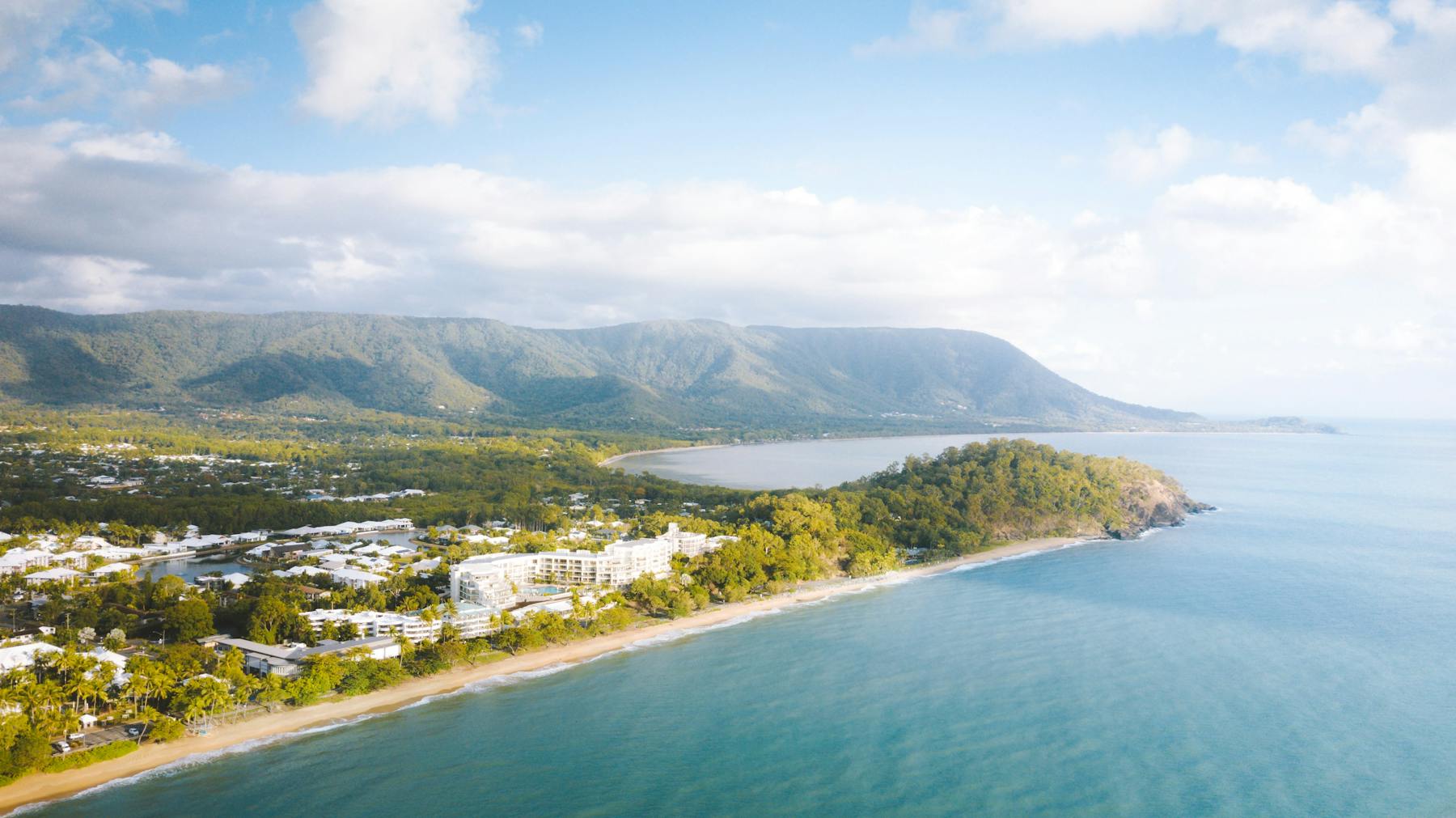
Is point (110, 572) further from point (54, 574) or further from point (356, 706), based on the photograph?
point (356, 706)

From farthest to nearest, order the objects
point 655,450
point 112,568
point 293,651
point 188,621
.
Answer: point 655,450
point 112,568
point 188,621
point 293,651

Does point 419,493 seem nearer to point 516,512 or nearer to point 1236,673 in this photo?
point 516,512

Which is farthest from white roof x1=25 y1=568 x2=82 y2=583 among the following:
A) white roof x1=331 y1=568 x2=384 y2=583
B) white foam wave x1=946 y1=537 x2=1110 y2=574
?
white foam wave x1=946 y1=537 x2=1110 y2=574

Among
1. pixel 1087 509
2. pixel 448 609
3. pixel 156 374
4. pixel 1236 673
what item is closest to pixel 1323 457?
pixel 1087 509

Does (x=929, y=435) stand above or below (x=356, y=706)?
Result: above

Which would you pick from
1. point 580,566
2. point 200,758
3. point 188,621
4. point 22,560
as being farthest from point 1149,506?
point 22,560
